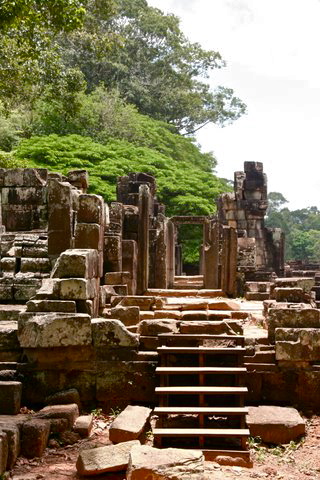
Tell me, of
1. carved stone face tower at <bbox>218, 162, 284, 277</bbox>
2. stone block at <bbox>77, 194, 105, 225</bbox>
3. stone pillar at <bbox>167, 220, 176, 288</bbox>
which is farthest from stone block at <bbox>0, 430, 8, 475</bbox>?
carved stone face tower at <bbox>218, 162, 284, 277</bbox>

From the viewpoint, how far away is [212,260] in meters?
17.9

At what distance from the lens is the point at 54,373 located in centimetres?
768

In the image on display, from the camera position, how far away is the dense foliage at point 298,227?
5669cm

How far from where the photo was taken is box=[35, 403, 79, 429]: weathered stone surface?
22.0 feet

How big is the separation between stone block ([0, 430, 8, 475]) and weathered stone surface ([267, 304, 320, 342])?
13.3 ft

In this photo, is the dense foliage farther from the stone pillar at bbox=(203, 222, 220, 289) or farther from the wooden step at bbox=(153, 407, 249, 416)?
the wooden step at bbox=(153, 407, 249, 416)

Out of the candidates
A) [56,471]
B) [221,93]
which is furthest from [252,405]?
[221,93]

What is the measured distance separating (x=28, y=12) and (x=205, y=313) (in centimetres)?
773

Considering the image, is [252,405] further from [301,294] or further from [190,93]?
[190,93]

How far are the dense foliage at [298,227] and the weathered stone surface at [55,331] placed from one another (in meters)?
41.1

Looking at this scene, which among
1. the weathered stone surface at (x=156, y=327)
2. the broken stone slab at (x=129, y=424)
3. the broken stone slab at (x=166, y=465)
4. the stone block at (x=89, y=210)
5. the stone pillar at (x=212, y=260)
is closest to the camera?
the broken stone slab at (x=166, y=465)

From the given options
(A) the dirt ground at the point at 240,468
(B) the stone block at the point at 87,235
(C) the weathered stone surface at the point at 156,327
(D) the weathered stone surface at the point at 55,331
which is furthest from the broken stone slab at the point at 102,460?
(B) the stone block at the point at 87,235

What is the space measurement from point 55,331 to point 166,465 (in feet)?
10.6

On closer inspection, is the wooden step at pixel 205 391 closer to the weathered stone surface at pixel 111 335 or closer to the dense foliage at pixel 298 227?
the weathered stone surface at pixel 111 335
